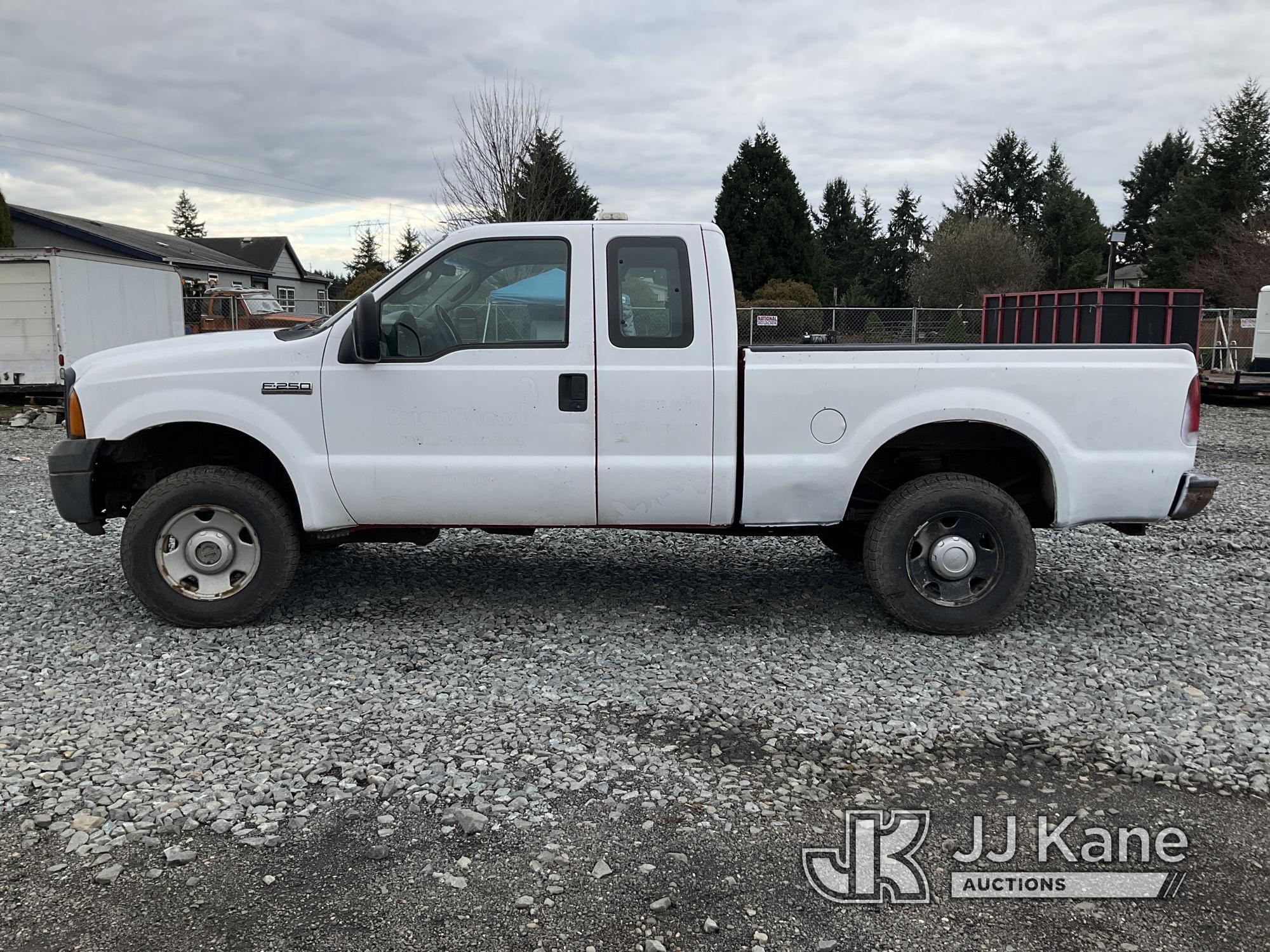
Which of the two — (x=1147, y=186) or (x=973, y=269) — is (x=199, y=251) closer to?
(x=973, y=269)

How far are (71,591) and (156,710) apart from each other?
2294 mm

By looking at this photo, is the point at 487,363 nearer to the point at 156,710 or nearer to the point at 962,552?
the point at 156,710

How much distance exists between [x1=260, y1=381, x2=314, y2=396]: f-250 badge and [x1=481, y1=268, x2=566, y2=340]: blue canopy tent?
3.02 ft

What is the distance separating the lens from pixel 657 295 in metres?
5.30

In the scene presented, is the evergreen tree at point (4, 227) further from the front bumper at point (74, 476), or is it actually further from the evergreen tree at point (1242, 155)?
the evergreen tree at point (1242, 155)

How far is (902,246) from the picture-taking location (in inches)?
2479

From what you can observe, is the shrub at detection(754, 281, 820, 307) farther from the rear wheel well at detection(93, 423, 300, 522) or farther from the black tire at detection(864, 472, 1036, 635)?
the rear wheel well at detection(93, 423, 300, 522)

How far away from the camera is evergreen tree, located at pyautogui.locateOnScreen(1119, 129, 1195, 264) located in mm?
63750

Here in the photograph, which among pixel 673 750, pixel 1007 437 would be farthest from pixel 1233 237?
pixel 673 750

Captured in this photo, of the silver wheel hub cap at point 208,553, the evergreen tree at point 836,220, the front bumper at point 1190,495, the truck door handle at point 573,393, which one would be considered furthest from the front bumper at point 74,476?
the evergreen tree at point 836,220

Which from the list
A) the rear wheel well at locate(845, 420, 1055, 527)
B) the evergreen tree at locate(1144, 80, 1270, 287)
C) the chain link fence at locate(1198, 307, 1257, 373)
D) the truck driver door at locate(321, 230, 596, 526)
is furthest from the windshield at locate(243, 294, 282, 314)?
the evergreen tree at locate(1144, 80, 1270, 287)

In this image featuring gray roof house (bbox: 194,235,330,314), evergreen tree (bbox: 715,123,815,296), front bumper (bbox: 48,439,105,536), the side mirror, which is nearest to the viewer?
the side mirror

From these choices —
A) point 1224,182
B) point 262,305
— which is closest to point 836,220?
point 1224,182

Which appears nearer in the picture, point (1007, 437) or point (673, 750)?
point (673, 750)
